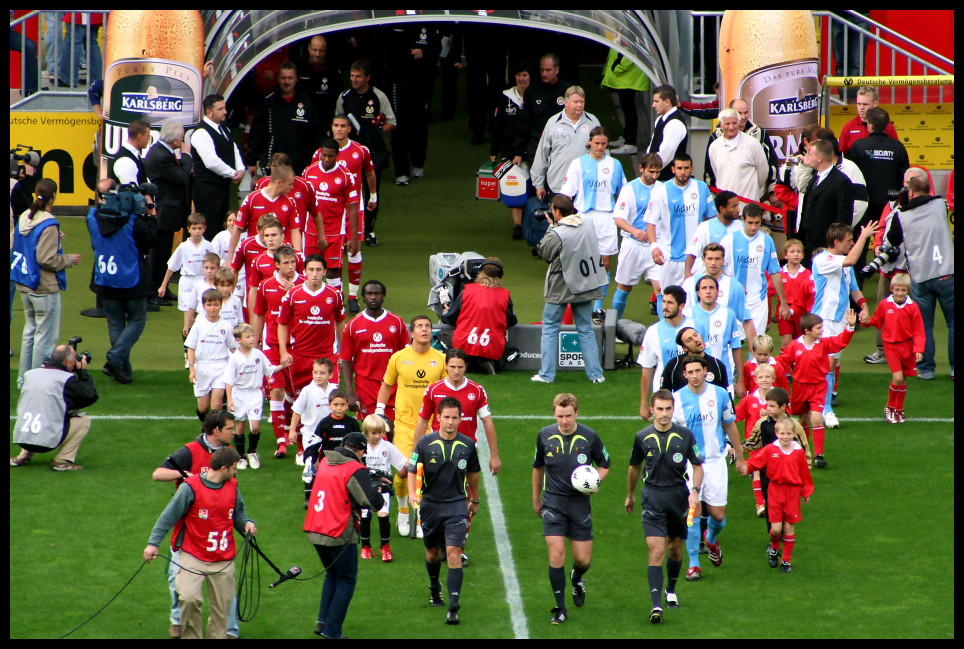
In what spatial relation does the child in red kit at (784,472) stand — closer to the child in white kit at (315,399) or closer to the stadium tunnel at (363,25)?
the child in white kit at (315,399)

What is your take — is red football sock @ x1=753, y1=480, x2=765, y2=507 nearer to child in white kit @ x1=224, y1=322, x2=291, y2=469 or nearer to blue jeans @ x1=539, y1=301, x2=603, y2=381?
blue jeans @ x1=539, y1=301, x2=603, y2=381

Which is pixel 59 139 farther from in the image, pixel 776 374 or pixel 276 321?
pixel 776 374

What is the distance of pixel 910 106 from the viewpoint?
746 inches

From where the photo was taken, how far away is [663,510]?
10008 millimetres

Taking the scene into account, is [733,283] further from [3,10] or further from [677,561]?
[3,10]

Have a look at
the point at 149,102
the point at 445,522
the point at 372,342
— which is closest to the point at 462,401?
the point at 445,522

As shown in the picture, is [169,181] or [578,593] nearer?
[578,593]

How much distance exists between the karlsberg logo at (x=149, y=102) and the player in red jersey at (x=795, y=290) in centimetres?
806

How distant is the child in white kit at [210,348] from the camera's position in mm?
12859

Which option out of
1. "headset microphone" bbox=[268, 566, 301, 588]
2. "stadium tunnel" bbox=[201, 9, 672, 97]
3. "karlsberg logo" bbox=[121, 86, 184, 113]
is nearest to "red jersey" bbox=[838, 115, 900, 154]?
"stadium tunnel" bbox=[201, 9, 672, 97]

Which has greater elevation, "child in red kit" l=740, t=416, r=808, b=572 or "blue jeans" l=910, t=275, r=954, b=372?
"blue jeans" l=910, t=275, r=954, b=372

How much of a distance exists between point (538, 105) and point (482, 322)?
5604 mm

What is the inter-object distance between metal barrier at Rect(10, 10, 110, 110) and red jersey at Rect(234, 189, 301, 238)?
658 cm

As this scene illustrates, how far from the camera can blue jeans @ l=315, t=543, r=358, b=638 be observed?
9500 millimetres
